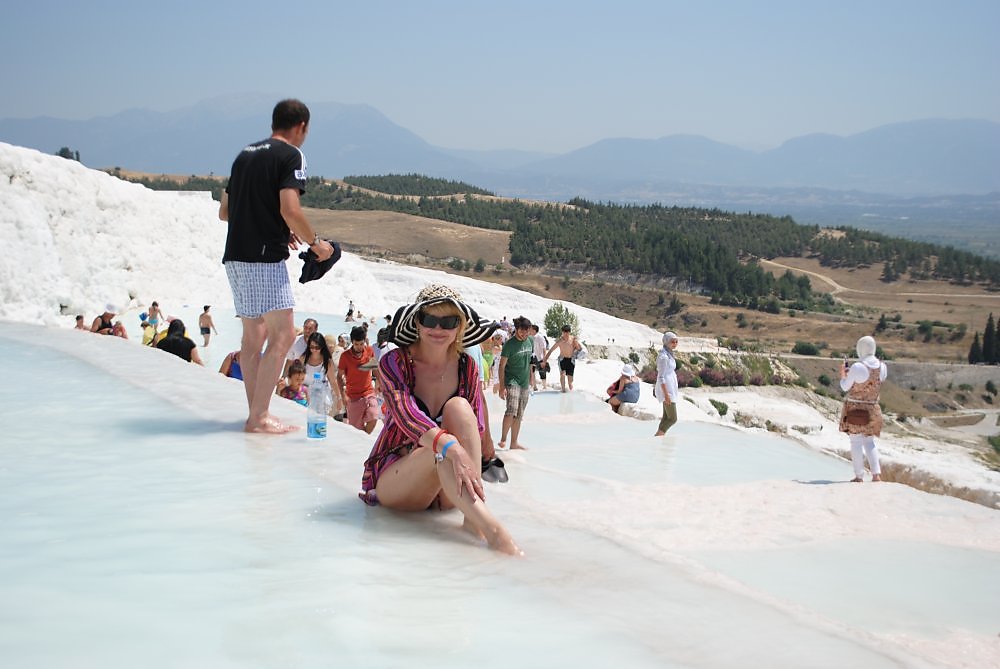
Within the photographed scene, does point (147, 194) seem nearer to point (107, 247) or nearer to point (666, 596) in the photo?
point (107, 247)

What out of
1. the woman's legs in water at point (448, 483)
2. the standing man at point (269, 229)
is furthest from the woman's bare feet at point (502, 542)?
the standing man at point (269, 229)

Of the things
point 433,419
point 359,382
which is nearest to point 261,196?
point 433,419

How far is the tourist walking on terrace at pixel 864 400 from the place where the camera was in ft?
30.5

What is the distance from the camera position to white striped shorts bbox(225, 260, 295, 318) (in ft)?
17.3

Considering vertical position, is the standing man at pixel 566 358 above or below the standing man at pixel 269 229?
below

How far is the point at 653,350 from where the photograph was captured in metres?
50.1

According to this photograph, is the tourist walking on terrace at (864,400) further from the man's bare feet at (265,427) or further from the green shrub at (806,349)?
the green shrub at (806,349)

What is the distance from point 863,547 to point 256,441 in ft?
13.9

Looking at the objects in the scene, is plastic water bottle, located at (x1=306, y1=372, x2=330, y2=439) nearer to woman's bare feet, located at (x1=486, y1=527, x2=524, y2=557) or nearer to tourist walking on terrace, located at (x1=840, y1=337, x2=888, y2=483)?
woman's bare feet, located at (x1=486, y1=527, x2=524, y2=557)

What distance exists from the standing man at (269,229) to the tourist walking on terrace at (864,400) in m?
5.98

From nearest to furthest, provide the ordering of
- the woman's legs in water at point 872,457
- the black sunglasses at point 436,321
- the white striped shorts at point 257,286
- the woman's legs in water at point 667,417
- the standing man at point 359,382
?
the black sunglasses at point 436,321
the white striped shorts at point 257,286
the standing man at point 359,382
the woman's legs in water at point 872,457
the woman's legs in water at point 667,417

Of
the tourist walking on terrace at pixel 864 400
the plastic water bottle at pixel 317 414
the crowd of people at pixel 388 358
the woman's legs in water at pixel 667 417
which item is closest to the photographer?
the crowd of people at pixel 388 358

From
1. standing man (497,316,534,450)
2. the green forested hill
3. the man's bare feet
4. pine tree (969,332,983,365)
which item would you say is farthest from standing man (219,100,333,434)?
the green forested hill

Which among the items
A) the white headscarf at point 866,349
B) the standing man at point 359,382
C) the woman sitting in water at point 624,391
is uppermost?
the white headscarf at point 866,349
